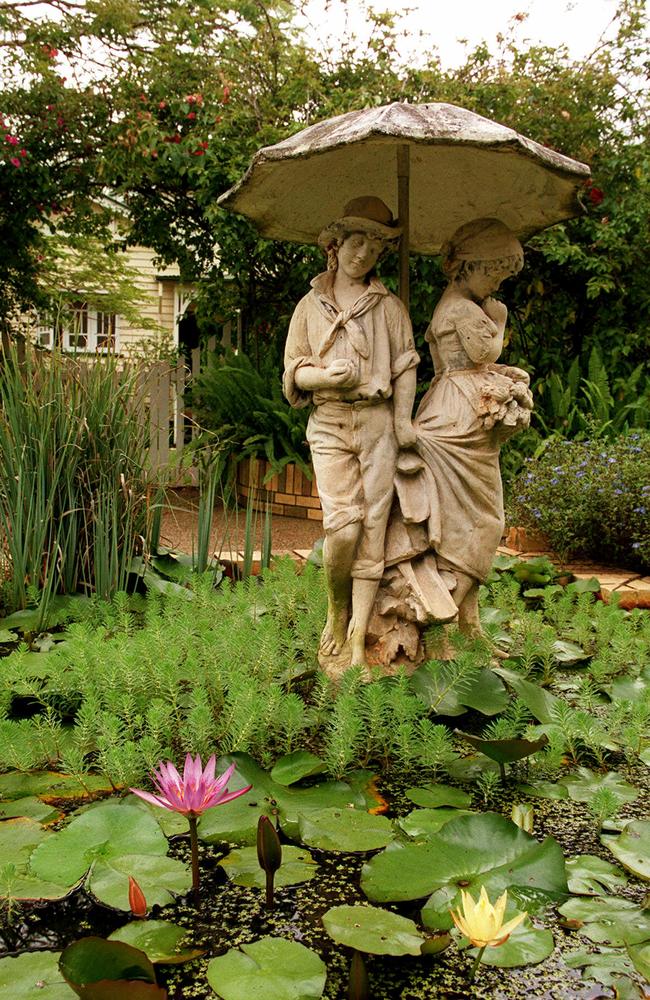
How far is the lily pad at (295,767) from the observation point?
213cm

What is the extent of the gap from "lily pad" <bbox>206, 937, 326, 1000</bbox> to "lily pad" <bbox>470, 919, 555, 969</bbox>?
0.30m

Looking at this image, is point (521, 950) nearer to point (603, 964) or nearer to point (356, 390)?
point (603, 964)

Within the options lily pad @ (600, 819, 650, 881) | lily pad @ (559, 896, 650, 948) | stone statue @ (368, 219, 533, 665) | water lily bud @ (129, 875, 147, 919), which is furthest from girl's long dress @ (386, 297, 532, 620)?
water lily bud @ (129, 875, 147, 919)

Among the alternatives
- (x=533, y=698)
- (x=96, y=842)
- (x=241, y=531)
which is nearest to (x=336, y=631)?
(x=533, y=698)

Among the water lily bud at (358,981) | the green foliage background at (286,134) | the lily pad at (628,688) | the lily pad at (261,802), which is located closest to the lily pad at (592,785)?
the lily pad at (628,688)

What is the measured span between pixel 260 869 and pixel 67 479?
2.32 m

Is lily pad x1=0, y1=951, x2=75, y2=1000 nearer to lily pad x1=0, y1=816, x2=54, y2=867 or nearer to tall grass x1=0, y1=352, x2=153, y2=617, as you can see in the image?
lily pad x1=0, y1=816, x2=54, y2=867

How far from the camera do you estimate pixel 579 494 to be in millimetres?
5051

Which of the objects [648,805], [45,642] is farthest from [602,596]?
[45,642]

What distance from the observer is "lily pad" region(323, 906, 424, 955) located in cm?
148

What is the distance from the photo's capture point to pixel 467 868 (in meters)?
1.70

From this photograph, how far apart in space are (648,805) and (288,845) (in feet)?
2.95

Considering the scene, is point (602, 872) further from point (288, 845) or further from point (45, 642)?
point (45, 642)

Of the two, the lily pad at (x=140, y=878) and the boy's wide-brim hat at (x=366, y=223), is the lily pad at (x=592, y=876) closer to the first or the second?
the lily pad at (x=140, y=878)
